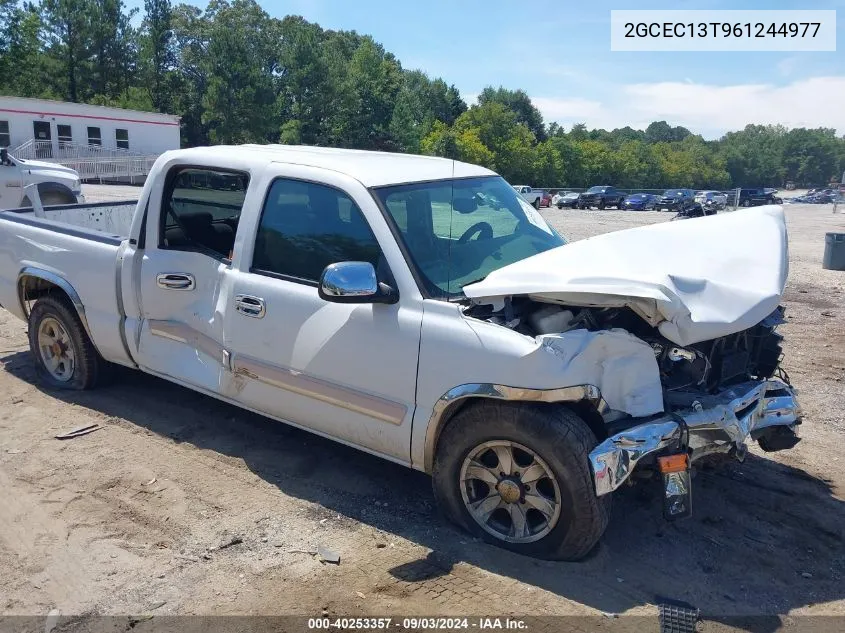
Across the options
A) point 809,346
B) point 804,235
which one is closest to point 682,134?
point 804,235

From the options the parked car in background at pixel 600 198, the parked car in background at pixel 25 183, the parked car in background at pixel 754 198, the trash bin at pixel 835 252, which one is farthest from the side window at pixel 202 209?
the parked car in background at pixel 754 198

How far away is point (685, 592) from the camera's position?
3.38m

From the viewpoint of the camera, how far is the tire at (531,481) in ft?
11.0

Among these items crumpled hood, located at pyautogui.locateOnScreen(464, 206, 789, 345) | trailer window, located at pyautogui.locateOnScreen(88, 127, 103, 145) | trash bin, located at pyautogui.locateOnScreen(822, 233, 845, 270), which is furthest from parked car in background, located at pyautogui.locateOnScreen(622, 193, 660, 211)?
crumpled hood, located at pyautogui.locateOnScreen(464, 206, 789, 345)

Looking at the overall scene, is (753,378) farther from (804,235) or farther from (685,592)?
(804,235)

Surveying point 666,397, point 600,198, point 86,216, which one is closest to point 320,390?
point 666,397

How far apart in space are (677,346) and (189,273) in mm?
3016

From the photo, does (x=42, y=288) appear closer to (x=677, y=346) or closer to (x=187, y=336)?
(x=187, y=336)

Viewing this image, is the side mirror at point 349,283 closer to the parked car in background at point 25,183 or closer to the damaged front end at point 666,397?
the damaged front end at point 666,397

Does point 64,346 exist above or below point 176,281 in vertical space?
below

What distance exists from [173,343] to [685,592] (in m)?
3.44

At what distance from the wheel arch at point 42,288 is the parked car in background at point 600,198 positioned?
45006 mm

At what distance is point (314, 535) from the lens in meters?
3.82

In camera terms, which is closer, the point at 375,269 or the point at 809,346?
the point at 375,269
